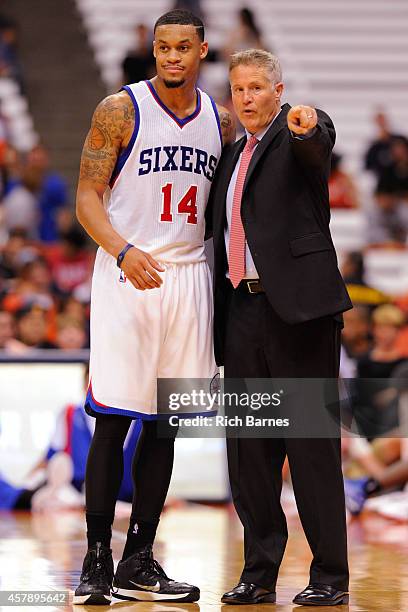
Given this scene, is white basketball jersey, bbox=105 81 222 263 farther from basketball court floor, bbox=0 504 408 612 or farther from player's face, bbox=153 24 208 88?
basketball court floor, bbox=0 504 408 612

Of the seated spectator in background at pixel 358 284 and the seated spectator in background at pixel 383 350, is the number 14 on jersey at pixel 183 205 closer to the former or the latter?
the seated spectator in background at pixel 383 350

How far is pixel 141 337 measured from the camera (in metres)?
4.84

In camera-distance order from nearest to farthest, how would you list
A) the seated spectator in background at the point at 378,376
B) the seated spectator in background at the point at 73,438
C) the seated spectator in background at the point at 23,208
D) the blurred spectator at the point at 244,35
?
1. the seated spectator in background at the point at 73,438
2. the seated spectator in background at the point at 378,376
3. the seated spectator in background at the point at 23,208
4. the blurred spectator at the point at 244,35

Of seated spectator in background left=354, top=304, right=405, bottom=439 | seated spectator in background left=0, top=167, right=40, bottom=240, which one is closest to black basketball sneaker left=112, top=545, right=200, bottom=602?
seated spectator in background left=354, top=304, right=405, bottom=439

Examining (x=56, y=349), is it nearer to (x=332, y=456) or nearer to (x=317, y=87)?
(x=332, y=456)

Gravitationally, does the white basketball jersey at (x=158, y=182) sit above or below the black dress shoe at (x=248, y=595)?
above

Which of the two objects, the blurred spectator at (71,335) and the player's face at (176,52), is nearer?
the player's face at (176,52)

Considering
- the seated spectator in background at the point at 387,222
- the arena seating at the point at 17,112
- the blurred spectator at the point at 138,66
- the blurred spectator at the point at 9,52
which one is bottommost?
the seated spectator in background at the point at 387,222

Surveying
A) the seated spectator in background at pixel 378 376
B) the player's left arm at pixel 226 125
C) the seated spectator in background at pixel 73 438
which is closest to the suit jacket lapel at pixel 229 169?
the player's left arm at pixel 226 125

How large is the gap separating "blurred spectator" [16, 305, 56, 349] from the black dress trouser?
17.2 feet

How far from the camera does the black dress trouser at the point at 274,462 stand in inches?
188

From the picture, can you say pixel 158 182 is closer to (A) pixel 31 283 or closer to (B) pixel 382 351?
(B) pixel 382 351

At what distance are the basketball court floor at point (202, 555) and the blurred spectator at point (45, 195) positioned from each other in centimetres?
616

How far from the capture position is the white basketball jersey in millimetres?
4875
